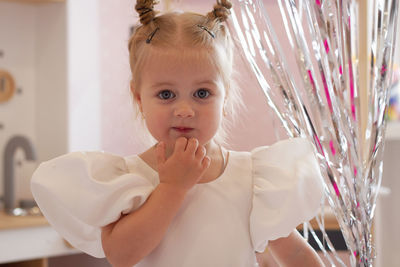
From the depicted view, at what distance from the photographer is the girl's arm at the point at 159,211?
64 centimetres

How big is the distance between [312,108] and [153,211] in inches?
8.9

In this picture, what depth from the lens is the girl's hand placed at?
65 centimetres

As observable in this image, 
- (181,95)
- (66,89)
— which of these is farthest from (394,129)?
(181,95)

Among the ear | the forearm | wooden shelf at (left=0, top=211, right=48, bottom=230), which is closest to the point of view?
the forearm

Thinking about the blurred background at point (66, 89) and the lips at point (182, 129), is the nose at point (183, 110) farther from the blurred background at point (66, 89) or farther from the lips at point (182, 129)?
the blurred background at point (66, 89)

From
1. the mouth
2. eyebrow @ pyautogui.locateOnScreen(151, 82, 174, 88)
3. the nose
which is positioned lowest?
the mouth

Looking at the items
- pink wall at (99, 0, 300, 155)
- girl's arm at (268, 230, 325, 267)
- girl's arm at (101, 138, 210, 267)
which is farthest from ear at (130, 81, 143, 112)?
pink wall at (99, 0, 300, 155)

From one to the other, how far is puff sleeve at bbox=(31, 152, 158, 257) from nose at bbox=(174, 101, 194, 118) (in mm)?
95

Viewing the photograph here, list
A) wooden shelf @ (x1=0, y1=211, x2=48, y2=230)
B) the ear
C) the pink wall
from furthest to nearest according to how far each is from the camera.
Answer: the pink wall < wooden shelf @ (x1=0, y1=211, x2=48, y2=230) < the ear

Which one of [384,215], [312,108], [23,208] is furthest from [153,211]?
[384,215]

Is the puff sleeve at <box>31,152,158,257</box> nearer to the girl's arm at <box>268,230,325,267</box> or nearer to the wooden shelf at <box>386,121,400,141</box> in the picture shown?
the girl's arm at <box>268,230,325,267</box>

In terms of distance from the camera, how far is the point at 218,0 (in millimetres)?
732

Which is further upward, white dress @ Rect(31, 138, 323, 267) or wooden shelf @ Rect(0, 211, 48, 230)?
white dress @ Rect(31, 138, 323, 267)

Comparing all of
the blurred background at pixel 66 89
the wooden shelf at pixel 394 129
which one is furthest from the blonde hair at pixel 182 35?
the wooden shelf at pixel 394 129
